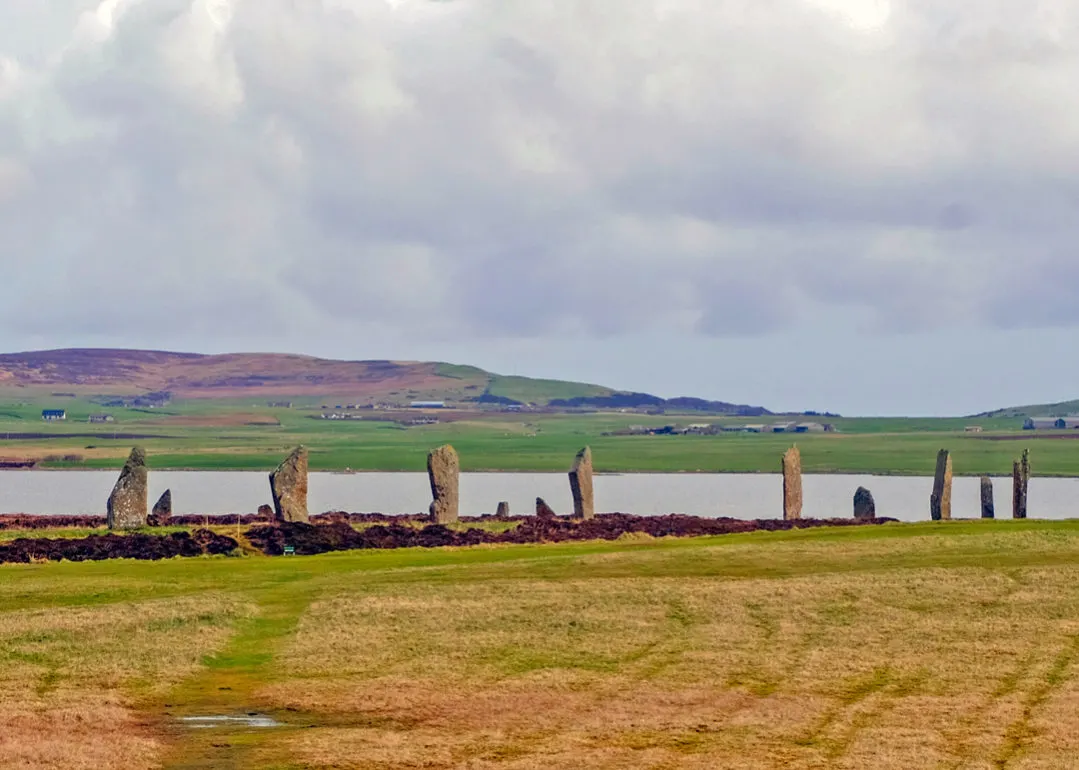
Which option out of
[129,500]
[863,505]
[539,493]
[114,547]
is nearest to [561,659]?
[114,547]

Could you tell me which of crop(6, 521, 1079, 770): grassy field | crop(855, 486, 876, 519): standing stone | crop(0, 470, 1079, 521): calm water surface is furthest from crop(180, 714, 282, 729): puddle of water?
Result: crop(0, 470, 1079, 521): calm water surface

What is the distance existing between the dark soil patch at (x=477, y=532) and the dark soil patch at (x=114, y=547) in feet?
5.45

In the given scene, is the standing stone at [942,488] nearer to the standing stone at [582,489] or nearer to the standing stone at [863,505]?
the standing stone at [863,505]

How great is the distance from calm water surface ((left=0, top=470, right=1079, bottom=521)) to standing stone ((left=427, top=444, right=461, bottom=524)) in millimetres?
17924

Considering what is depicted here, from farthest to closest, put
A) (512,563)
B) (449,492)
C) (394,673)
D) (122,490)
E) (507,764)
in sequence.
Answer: (449,492), (122,490), (512,563), (394,673), (507,764)

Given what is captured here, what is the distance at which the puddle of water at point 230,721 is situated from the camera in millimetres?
25312

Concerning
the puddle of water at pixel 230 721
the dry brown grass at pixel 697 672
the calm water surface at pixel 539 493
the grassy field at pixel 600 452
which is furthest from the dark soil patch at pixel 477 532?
the grassy field at pixel 600 452

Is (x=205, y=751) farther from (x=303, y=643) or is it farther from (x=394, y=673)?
(x=303, y=643)

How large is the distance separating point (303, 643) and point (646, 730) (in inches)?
387

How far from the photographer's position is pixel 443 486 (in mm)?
63250

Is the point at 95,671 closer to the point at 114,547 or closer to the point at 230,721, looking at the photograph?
the point at 230,721

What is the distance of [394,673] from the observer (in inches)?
1155

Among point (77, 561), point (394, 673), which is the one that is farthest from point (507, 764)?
point (77, 561)

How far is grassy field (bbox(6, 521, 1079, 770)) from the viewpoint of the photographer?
23.2 m
